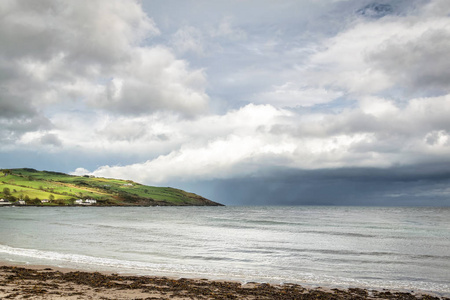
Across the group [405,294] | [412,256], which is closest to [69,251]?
[405,294]

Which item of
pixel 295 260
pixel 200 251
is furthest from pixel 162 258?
pixel 295 260

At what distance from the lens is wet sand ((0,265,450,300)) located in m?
18.4

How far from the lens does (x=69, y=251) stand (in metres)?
36.7

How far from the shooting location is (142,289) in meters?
20.2

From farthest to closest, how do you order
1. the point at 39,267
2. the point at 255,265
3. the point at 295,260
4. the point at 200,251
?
1. the point at 200,251
2. the point at 295,260
3. the point at 255,265
4. the point at 39,267

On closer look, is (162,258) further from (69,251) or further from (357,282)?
(357,282)

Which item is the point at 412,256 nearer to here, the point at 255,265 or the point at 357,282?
the point at 357,282

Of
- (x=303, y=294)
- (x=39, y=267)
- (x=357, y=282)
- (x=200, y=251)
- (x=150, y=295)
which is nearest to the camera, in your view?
(x=150, y=295)

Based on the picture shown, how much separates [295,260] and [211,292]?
645 inches

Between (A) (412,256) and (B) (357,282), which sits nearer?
(B) (357,282)

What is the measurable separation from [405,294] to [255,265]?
1306cm

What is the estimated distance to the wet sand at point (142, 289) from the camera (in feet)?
60.5

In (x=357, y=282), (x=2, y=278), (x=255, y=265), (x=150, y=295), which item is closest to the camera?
(x=150, y=295)

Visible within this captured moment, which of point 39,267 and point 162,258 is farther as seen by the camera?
point 162,258
